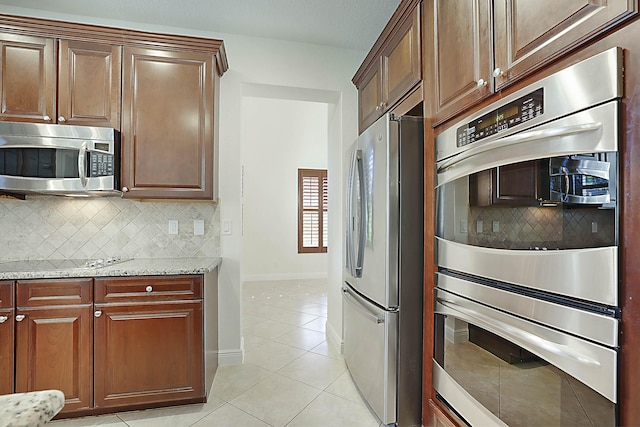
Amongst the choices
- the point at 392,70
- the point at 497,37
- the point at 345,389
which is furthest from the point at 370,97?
the point at 345,389

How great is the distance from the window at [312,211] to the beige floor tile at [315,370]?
4.00 meters

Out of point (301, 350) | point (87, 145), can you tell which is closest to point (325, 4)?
point (87, 145)

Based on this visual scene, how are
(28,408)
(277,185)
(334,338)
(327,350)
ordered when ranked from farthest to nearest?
(277,185), (334,338), (327,350), (28,408)

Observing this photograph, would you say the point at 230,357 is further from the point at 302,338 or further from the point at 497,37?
the point at 497,37

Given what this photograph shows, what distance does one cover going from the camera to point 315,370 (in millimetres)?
2654

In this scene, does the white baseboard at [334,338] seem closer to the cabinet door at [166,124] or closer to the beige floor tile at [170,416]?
the beige floor tile at [170,416]

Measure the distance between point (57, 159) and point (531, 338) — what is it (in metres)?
2.73

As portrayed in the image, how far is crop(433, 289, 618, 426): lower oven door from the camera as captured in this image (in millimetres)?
919

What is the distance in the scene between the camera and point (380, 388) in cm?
189

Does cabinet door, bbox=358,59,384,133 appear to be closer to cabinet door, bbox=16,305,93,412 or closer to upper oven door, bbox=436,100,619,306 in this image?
upper oven door, bbox=436,100,619,306

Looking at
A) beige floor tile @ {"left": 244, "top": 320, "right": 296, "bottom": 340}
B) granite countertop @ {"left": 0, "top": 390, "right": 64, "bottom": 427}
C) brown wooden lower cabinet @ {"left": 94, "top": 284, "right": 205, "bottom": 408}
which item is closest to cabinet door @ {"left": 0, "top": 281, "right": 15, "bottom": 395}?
brown wooden lower cabinet @ {"left": 94, "top": 284, "right": 205, "bottom": 408}

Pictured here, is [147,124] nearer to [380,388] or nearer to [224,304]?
[224,304]

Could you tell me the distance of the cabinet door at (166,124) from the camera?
2301 millimetres

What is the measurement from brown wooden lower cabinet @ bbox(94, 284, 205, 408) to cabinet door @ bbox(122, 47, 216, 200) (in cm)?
79
